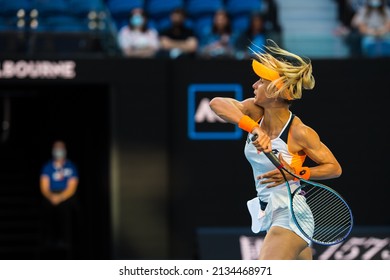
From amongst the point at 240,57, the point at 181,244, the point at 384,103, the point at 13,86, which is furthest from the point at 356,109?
the point at 13,86

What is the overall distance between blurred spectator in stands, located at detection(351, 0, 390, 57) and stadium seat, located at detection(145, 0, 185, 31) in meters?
2.66

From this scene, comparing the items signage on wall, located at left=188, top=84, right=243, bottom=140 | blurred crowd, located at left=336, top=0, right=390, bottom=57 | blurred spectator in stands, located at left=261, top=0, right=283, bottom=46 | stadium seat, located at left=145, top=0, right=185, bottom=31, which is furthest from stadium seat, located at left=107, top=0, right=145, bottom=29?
blurred crowd, located at left=336, top=0, right=390, bottom=57

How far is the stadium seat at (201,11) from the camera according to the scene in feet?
48.8

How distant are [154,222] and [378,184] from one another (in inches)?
115

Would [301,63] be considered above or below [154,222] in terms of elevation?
above

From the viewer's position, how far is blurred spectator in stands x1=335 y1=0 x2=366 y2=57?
13344mm

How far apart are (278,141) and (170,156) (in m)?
7.34

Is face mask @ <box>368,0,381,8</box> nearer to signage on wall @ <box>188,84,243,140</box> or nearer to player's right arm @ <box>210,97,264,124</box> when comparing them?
signage on wall @ <box>188,84,243,140</box>

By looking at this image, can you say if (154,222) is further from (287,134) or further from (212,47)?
(287,134)

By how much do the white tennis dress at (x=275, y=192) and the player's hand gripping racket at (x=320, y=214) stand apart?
34 millimetres

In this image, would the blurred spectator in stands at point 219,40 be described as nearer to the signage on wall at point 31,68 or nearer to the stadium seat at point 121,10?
the stadium seat at point 121,10

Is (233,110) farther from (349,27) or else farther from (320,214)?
(349,27)

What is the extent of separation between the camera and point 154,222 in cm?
1428

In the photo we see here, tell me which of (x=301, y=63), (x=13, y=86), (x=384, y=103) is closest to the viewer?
(x=301, y=63)
